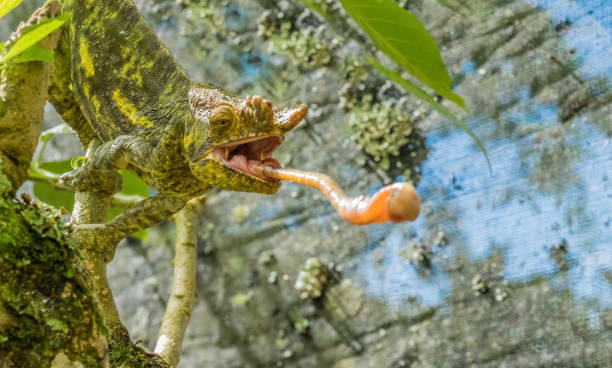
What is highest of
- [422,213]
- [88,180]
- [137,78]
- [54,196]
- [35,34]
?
[35,34]

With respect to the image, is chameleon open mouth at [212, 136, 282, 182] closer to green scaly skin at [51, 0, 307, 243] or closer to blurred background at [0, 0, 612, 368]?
green scaly skin at [51, 0, 307, 243]

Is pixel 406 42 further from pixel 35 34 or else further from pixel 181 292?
pixel 181 292

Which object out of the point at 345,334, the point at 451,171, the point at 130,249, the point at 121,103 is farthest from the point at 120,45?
the point at 130,249

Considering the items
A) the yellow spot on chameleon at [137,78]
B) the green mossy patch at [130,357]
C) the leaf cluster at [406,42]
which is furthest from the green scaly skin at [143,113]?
the leaf cluster at [406,42]

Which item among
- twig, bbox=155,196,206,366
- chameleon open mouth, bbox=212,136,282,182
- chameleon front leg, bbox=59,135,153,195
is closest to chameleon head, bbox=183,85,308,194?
chameleon open mouth, bbox=212,136,282,182

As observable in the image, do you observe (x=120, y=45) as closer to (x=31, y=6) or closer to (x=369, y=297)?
(x=369, y=297)

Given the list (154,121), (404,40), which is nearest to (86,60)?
(154,121)

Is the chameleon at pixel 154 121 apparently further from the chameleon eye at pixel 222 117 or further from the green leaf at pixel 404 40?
the green leaf at pixel 404 40
